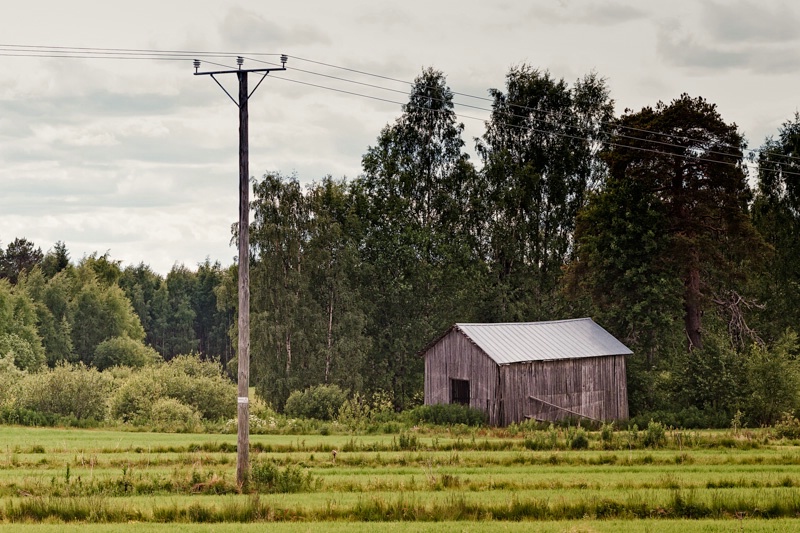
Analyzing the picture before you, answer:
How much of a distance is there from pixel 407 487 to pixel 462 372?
2393 centimetres

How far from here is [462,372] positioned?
43.2m

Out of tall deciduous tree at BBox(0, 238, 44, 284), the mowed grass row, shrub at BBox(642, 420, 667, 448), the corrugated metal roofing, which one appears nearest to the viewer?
the mowed grass row

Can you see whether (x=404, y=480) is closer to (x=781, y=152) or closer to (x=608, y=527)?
(x=608, y=527)

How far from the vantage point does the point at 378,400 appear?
56.2 m

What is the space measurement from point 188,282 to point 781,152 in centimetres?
10076

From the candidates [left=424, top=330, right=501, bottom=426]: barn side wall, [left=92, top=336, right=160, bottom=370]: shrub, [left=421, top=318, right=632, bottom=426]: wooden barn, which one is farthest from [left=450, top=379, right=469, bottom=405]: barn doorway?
[left=92, top=336, right=160, bottom=370]: shrub

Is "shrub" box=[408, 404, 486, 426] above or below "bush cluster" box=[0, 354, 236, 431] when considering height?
below

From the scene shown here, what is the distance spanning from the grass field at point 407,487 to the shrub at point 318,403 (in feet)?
63.9

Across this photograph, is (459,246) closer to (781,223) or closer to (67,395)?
(781,223)

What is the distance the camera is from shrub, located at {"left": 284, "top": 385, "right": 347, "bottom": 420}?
4838 centimetres

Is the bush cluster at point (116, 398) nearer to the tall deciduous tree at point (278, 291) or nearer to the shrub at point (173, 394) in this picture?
the shrub at point (173, 394)

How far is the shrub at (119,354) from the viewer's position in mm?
97750

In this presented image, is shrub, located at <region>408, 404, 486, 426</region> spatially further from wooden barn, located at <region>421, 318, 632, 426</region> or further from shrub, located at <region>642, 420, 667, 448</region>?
shrub, located at <region>642, 420, 667, 448</region>

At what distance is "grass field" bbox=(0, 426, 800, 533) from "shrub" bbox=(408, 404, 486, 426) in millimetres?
11401
